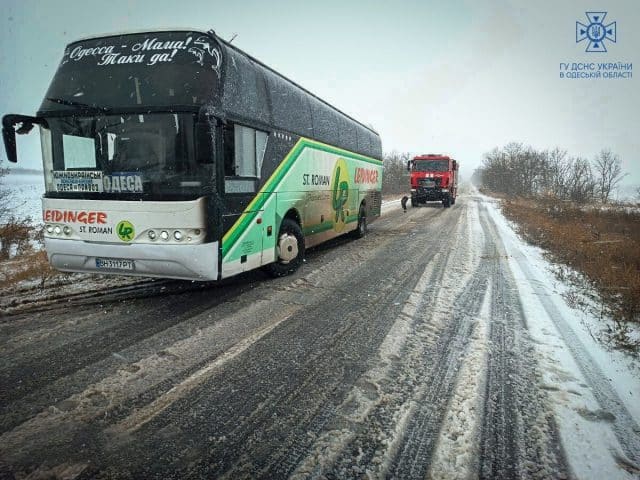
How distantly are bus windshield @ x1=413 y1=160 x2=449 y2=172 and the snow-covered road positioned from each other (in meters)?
19.2

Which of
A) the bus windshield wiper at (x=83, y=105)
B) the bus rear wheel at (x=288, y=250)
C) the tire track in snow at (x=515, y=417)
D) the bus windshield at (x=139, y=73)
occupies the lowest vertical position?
the tire track in snow at (x=515, y=417)

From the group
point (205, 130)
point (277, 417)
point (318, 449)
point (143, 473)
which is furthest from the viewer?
point (205, 130)

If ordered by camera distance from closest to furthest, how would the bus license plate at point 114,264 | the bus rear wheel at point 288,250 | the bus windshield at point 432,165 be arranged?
the bus license plate at point 114,264, the bus rear wheel at point 288,250, the bus windshield at point 432,165

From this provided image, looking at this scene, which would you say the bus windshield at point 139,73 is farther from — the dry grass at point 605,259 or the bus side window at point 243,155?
the dry grass at point 605,259

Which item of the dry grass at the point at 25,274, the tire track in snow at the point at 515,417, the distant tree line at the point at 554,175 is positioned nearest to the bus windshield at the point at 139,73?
the dry grass at the point at 25,274

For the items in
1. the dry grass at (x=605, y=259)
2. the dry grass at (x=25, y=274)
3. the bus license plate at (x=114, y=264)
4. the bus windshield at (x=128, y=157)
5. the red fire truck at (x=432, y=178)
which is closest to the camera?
the bus windshield at (x=128, y=157)

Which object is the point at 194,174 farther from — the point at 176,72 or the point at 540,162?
the point at 540,162

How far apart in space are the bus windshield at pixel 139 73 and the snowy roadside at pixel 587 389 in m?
4.68

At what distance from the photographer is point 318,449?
2.26 metres

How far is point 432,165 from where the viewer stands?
23.6 metres

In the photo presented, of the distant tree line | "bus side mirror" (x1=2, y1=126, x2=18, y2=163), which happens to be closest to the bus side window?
"bus side mirror" (x1=2, y1=126, x2=18, y2=163)

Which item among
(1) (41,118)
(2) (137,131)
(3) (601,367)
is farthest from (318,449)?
(1) (41,118)

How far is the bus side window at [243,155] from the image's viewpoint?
4879mm

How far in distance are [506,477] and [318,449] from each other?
3.56ft
